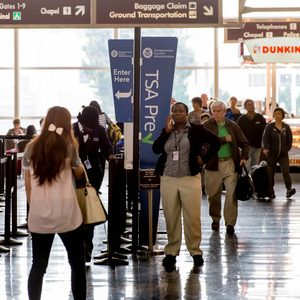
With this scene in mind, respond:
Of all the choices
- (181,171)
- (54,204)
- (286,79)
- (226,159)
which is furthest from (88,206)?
(286,79)

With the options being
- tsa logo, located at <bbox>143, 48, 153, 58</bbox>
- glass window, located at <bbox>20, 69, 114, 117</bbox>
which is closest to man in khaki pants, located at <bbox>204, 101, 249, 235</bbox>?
tsa logo, located at <bbox>143, 48, 153, 58</bbox>

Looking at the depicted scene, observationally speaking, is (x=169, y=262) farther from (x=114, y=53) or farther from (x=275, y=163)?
(x=275, y=163)

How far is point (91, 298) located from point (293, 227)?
5392mm

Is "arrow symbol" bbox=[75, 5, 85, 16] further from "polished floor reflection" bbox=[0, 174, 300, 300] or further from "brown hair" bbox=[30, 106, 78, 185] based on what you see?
"brown hair" bbox=[30, 106, 78, 185]

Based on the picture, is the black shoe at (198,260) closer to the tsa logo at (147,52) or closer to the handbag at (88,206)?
the tsa logo at (147,52)

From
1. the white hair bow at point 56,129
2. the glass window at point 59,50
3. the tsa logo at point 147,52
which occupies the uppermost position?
the glass window at point 59,50

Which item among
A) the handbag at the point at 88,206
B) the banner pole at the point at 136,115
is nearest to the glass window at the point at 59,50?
the banner pole at the point at 136,115

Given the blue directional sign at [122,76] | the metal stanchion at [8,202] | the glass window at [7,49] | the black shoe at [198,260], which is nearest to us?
the black shoe at [198,260]

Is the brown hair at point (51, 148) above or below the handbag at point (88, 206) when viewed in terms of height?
above

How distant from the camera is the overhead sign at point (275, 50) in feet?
66.7

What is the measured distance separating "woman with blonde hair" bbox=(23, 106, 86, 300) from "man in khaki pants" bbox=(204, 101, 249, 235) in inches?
198

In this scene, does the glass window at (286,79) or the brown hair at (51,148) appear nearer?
the brown hair at (51,148)

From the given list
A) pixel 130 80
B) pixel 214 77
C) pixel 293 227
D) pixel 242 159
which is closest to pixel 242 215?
pixel 293 227

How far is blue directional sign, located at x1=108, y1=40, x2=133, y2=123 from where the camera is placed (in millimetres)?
10516
